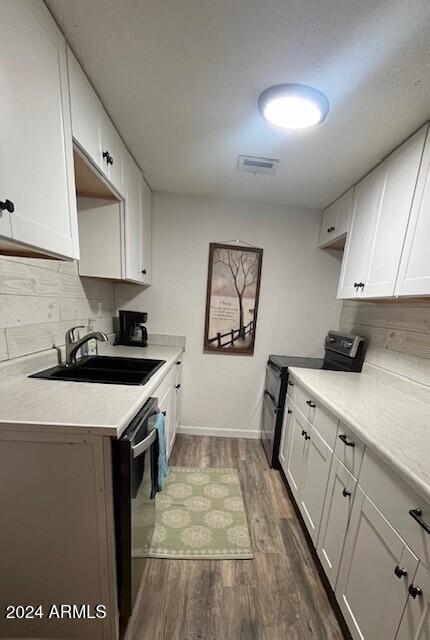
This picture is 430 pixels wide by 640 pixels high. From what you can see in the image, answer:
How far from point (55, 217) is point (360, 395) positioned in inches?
68.9

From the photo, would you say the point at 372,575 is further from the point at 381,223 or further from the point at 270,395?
the point at 381,223

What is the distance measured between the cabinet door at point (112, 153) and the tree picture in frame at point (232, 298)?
1035 mm

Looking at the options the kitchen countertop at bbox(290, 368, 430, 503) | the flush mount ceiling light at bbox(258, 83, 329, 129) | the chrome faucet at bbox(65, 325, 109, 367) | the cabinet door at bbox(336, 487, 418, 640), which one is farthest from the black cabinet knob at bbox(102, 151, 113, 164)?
the cabinet door at bbox(336, 487, 418, 640)

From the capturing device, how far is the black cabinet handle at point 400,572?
761 millimetres

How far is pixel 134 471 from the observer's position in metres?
0.94

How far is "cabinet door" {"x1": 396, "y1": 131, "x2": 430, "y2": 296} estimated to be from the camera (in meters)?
1.16

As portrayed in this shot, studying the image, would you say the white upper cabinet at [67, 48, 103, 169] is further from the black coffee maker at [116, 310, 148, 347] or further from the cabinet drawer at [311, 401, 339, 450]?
the cabinet drawer at [311, 401, 339, 450]

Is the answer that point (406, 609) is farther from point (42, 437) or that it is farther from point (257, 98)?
point (257, 98)

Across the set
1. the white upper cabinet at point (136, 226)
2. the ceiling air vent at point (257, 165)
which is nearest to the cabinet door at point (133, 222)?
the white upper cabinet at point (136, 226)

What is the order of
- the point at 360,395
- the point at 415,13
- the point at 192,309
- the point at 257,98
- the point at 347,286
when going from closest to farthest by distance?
the point at 415,13
the point at 257,98
the point at 360,395
the point at 347,286
the point at 192,309

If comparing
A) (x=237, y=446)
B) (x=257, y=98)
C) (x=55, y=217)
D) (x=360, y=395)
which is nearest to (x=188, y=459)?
(x=237, y=446)

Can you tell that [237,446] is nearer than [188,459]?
No

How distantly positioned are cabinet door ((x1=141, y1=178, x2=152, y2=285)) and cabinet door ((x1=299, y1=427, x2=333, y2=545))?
5.74 ft

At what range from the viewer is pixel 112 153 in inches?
54.0
